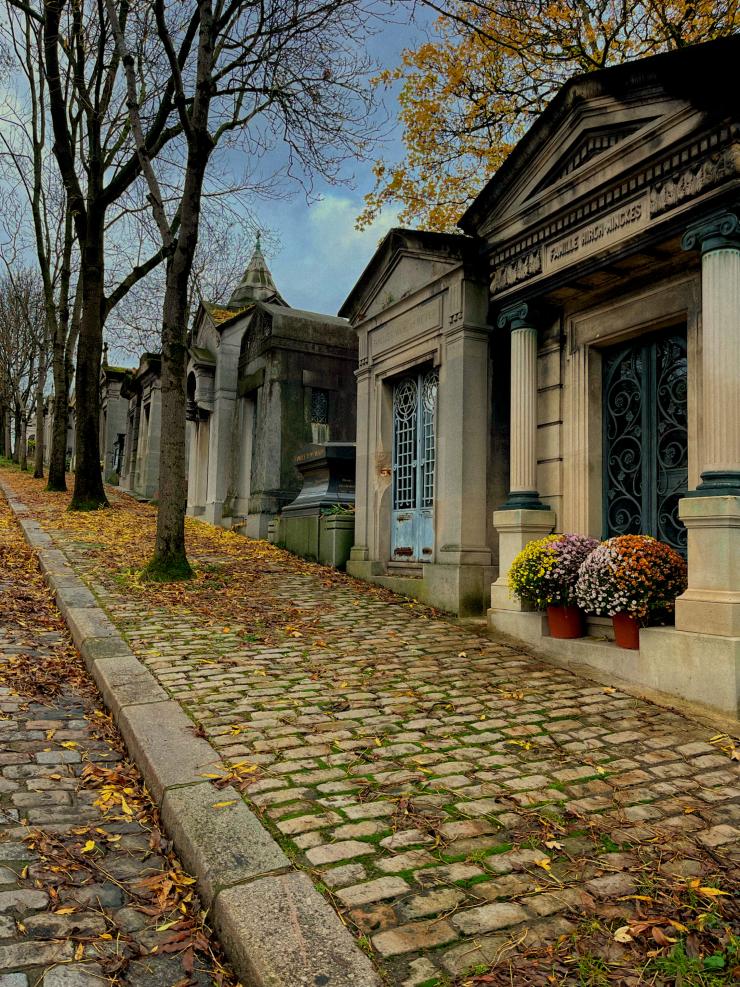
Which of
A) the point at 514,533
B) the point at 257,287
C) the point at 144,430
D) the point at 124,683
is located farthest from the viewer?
the point at 144,430

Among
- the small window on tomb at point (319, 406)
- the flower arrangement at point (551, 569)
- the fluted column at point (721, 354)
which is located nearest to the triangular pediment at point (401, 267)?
the fluted column at point (721, 354)

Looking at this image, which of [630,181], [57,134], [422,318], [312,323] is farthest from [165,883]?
[57,134]

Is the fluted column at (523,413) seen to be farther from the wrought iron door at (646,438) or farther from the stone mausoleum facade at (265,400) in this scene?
the stone mausoleum facade at (265,400)

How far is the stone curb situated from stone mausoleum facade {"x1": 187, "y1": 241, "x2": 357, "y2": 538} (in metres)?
9.78

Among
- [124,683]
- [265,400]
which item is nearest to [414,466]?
[124,683]

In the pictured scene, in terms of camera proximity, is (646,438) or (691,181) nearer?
(691,181)

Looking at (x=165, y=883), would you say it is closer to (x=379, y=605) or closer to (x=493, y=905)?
(x=493, y=905)

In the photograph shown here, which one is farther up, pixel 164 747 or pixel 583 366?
pixel 583 366

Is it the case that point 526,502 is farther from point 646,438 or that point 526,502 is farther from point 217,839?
point 217,839

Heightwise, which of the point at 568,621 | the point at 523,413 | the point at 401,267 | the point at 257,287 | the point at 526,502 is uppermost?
the point at 257,287

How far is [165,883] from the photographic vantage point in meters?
2.79

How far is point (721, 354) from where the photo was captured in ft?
17.5

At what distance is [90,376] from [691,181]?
13826 mm

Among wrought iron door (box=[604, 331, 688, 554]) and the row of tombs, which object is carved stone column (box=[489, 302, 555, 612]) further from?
wrought iron door (box=[604, 331, 688, 554])
